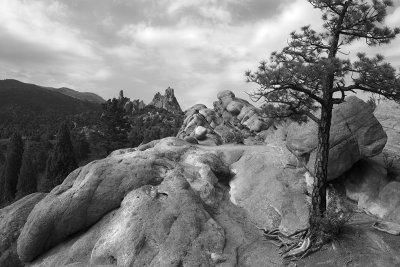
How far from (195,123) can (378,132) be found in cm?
2751

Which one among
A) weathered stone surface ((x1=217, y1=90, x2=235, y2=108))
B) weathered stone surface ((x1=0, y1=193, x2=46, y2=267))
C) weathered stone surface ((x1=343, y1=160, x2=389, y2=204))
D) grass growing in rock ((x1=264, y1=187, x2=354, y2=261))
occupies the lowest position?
weathered stone surface ((x1=0, y1=193, x2=46, y2=267))

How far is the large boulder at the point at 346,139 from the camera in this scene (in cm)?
2117

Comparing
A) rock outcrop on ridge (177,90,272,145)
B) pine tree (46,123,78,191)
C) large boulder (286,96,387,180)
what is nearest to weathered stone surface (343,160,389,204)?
large boulder (286,96,387,180)

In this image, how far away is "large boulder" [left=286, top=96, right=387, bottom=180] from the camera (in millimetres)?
21172

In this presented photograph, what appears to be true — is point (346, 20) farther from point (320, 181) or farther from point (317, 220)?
point (317, 220)

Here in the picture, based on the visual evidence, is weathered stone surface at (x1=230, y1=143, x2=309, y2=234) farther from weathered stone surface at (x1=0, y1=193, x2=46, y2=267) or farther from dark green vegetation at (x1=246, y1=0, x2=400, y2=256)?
weathered stone surface at (x1=0, y1=193, x2=46, y2=267)

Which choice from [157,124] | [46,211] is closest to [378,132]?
[46,211]

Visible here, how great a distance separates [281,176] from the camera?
22.8 m

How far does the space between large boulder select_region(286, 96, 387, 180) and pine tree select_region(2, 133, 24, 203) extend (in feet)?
255

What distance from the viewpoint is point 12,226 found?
22844 mm

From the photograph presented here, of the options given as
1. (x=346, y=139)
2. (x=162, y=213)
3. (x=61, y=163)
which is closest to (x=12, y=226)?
(x=162, y=213)

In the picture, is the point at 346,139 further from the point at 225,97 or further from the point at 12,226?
the point at 225,97

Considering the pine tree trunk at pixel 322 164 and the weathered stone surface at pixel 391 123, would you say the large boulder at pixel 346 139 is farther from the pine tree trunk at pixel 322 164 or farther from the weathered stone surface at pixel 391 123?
the weathered stone surface at pixel 391 123

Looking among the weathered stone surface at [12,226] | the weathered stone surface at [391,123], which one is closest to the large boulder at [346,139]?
the weathered stone surface at [391,123]
